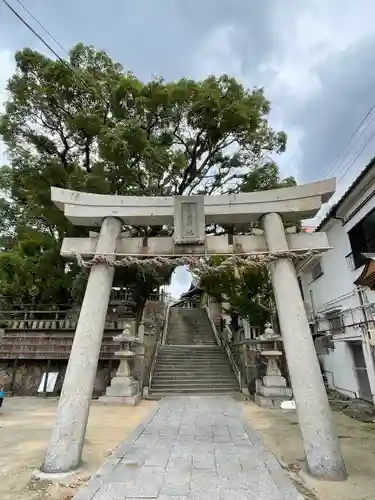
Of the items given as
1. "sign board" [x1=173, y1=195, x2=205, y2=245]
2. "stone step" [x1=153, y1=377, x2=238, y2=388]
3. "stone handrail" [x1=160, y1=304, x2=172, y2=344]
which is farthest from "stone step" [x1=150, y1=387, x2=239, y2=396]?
"sign board" [x1=173, y1=195, x2=205, y2=245]

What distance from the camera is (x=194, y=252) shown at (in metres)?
5.88

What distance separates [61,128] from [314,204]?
13.7 metres

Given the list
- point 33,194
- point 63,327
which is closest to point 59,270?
point 63,327

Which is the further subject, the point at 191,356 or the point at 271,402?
the point at 191,356

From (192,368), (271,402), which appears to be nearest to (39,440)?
(271,402)

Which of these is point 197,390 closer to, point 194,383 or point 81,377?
point 194,383

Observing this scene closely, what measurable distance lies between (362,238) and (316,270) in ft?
14.0

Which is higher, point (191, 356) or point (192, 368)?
point (191, 356)

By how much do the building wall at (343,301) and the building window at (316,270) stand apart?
0.17 m

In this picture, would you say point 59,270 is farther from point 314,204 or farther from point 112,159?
point 314,204

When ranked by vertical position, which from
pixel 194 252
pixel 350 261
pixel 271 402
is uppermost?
pixel 350 261

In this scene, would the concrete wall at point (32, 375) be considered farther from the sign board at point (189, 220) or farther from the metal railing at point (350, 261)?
the metal railing at point (350, 261)

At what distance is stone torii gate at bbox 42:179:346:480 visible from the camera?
14.8 feet

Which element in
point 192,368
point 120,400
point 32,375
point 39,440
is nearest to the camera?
point 39,440
